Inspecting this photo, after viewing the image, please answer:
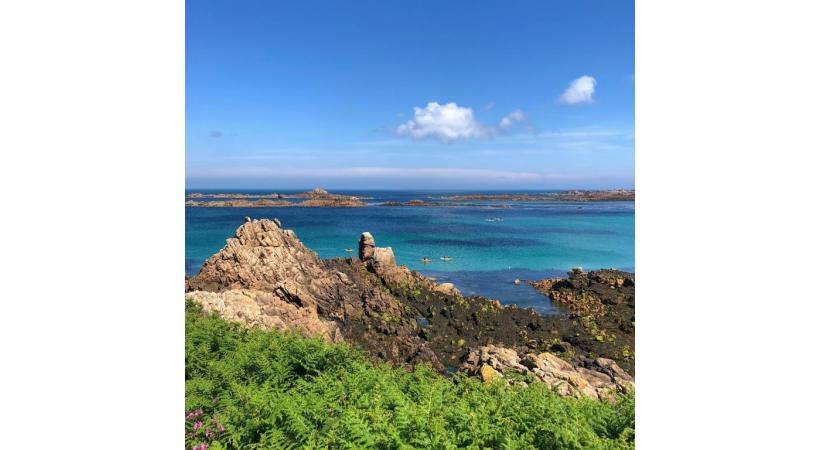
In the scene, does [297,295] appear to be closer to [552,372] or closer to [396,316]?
[396,316]

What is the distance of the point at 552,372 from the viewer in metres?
6.60

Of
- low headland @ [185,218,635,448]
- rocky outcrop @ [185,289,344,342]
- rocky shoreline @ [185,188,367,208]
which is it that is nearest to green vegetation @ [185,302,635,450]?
low headland @ [185,218,635,448]

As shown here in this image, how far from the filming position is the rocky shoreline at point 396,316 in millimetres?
7203

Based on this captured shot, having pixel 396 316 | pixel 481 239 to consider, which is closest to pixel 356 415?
pixel 396 316

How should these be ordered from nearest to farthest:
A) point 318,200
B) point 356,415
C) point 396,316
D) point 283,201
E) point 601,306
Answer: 1. point 356,415
2. point 396,316
3. point 601,306
4. point 283,201
5. point 318,200

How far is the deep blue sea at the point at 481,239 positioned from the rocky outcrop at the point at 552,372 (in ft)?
8.81

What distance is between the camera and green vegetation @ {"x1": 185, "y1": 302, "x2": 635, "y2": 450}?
2.62 metres

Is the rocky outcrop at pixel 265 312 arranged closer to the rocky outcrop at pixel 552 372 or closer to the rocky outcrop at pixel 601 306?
the rocky outcrop at pixel 552 372

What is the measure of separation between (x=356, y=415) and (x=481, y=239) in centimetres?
1981
